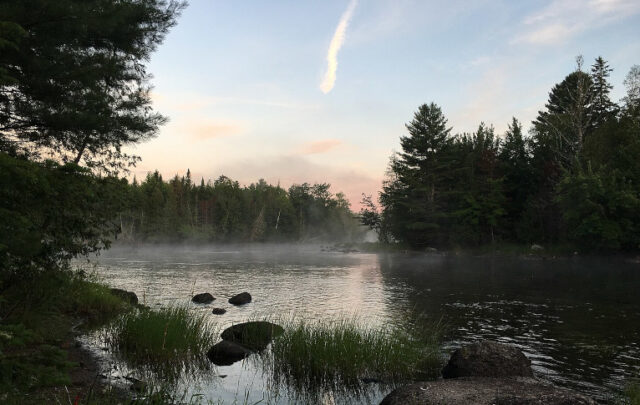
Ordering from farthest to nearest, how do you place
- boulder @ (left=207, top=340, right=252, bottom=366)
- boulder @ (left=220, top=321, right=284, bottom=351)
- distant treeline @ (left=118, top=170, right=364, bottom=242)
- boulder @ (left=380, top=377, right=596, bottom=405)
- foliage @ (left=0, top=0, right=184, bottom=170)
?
1. distant treeline @ (left=118, top=170, right=364, bottom=242)
2. boulder @ (left=220, top=321, right=284, bottom=351)
3. boulder @ (left=207, top=340, right=252, bottom=366)
4. foliage @ (left=0, top=0, right=184, bottom=170)
5. boulder @ (left=380, top=377, right=596, bottom=405)

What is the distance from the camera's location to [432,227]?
79188 mm

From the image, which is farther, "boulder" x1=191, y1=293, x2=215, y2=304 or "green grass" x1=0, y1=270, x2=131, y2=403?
"boulder" x1=191, y1=293, x2=215, y2=304

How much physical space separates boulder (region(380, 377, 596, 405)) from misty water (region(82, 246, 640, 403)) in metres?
1.78

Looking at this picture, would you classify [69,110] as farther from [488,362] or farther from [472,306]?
[472,306]

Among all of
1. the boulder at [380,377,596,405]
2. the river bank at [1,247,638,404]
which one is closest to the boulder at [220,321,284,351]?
the river bank at [1,247,638,404]

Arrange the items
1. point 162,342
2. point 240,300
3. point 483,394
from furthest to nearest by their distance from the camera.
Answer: point 240,300, point 162,342, point 483,394

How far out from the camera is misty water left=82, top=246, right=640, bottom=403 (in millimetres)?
13609

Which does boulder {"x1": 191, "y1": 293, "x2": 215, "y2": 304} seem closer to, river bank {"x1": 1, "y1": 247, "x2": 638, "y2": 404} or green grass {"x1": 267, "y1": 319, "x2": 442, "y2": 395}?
river bank {"x1": 1, "y1": 247, "x2": 638, "y2": 404}

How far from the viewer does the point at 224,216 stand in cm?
14600

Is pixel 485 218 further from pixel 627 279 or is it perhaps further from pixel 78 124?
pixel 78 124

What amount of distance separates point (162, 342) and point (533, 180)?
71.1 meters

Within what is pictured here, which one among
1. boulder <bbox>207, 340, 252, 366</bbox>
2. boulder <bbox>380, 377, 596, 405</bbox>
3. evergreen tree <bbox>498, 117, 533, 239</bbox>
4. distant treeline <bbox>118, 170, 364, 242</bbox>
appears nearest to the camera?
boulder <bbox>380, 377, 596, 405</bbox>

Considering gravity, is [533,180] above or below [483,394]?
above

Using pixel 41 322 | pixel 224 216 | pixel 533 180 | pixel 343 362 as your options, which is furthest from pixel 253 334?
pixel 224 216
